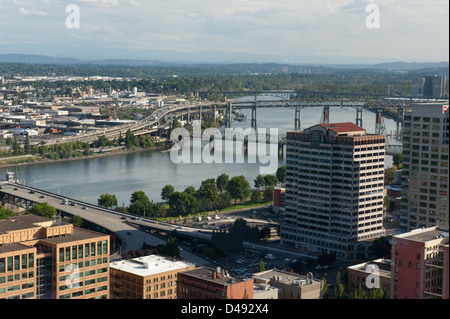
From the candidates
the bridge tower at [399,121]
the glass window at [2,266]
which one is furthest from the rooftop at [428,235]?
the bridge tower at [399,121]

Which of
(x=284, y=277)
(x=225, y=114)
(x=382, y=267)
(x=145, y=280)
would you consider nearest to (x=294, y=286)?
(x=284, y=277)

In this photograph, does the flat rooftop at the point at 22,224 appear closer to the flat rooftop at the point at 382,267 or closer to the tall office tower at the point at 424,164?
the flat rooftop at the point at 382,267

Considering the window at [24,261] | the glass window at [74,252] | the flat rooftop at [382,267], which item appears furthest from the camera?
the flat rooftop at [382,267]

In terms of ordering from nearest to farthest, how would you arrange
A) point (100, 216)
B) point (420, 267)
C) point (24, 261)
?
point (420, 267)
point (24, 261)
point (100, 216)

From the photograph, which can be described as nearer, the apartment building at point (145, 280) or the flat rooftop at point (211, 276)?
the flat rooftop at point (211, 276)

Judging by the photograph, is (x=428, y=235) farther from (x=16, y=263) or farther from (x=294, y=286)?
(x=16, y=263)

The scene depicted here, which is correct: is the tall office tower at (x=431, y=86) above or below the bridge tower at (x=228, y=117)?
above
